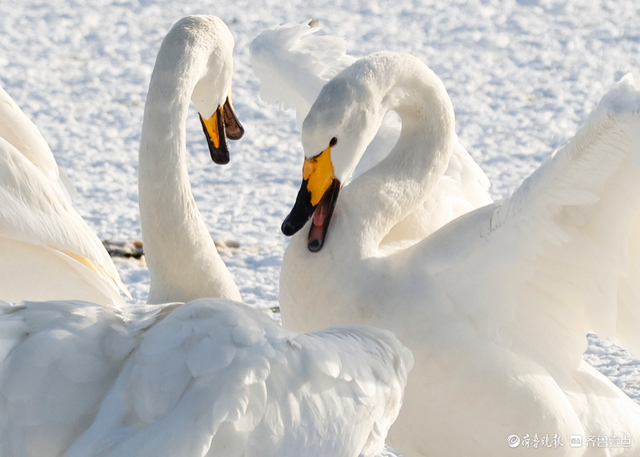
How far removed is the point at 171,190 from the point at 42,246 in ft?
1.84

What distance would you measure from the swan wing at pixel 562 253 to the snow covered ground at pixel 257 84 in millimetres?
770

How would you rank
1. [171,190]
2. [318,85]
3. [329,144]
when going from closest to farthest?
[171,190] < [329,144] < [318,85]

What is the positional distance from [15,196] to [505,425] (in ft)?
5.76

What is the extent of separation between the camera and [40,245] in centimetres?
325

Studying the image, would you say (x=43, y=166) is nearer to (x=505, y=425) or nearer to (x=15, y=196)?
(x=15, y=196)

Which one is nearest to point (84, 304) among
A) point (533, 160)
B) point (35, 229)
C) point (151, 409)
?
point (151, 409)

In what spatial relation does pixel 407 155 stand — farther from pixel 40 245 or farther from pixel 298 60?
pixel 40 245

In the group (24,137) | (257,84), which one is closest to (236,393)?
(24,137)

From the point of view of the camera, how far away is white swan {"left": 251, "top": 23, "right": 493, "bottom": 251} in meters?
4.05

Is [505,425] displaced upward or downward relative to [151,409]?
downward

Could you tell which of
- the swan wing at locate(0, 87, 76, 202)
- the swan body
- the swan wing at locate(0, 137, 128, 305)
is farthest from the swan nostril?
the swan wing at locate(0, 87, 76, 202)

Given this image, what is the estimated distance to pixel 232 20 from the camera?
816 centimetres

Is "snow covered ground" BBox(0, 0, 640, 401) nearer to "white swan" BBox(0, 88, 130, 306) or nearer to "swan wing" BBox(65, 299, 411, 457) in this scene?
"white swan" BBox(0, 88, 130, 306)

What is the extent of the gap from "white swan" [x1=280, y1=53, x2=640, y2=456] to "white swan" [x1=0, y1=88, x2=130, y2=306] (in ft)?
2.13
